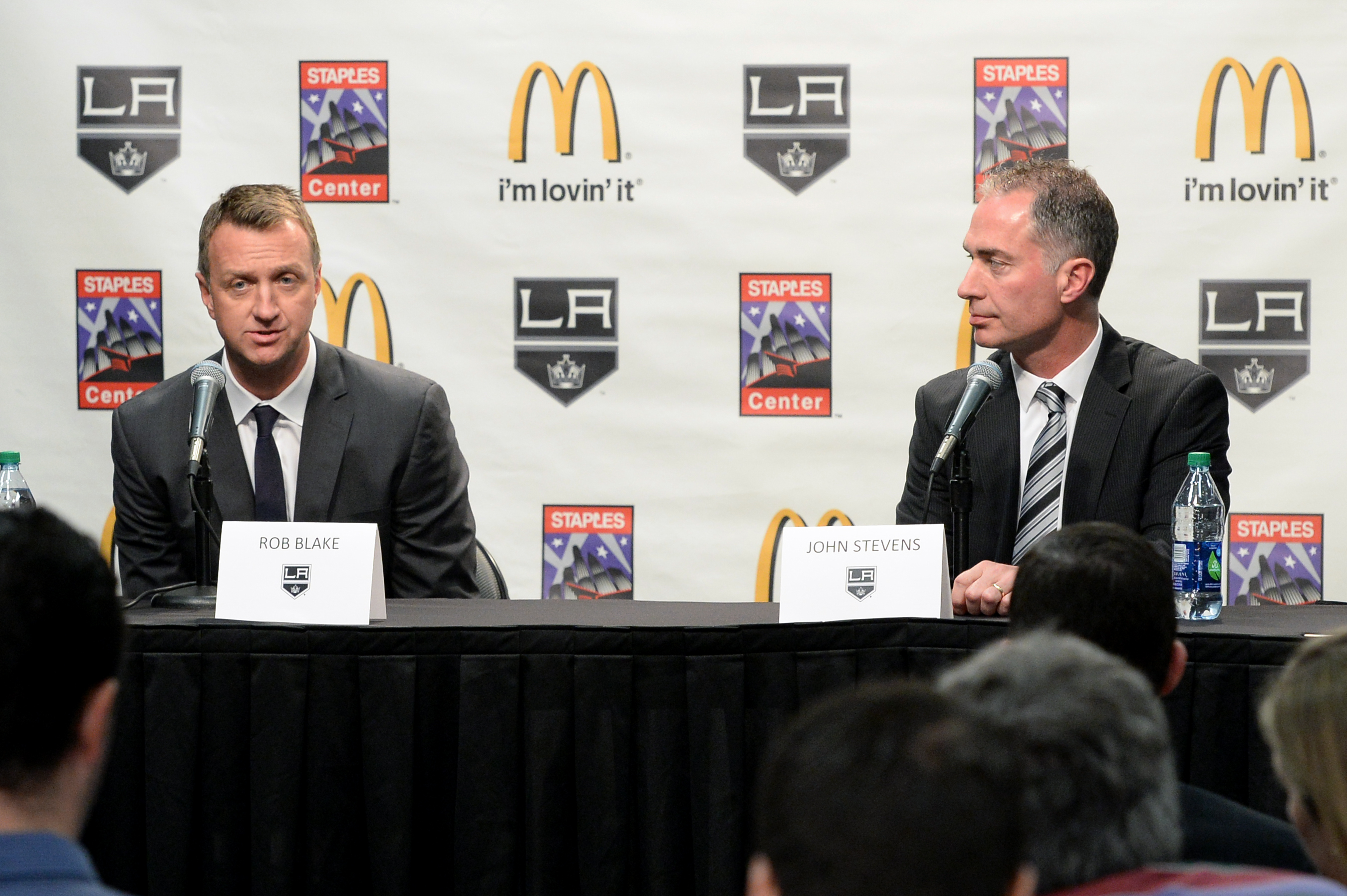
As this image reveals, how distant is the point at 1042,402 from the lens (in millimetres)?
2799

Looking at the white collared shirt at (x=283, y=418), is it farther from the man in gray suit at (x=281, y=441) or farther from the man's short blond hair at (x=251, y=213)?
the man's short blond hair at (x=251, y=213)

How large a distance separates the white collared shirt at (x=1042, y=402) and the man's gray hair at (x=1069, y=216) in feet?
0.47

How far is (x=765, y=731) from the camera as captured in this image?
81.3 inches

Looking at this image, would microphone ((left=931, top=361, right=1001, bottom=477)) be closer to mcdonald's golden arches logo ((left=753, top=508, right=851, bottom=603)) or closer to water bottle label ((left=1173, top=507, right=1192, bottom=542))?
water bottle label ((left=1173, top=507, right=1192, bottom=542))

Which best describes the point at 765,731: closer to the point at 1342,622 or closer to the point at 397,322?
the point at 1342,622

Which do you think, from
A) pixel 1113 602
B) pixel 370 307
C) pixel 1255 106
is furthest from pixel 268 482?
pixel 1255 106

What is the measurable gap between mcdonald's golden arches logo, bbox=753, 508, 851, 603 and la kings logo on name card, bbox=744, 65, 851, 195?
35.8 inches

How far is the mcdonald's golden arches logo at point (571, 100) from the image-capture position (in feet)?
12.2

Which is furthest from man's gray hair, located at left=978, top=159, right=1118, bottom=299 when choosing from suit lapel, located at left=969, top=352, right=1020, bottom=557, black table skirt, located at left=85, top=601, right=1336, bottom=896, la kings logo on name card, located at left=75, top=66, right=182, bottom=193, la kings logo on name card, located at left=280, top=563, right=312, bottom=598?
la kings logo on name card, located at left=75, top=66, right=182, bottom=193

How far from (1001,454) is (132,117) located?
8.74 ft

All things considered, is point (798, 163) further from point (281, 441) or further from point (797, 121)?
point (281, 441)

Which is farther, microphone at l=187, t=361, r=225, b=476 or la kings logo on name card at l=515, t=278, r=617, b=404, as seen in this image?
la kings logo on name card at l=515, t=278, r=617, b=404

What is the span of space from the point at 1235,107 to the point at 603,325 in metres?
1.82

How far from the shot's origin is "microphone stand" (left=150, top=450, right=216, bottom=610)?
7.66ft
